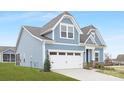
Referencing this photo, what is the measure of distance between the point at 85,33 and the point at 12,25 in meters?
6.98

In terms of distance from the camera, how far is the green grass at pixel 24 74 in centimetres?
1466

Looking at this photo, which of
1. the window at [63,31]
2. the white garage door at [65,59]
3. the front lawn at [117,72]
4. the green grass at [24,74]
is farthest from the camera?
the window at [63,31]

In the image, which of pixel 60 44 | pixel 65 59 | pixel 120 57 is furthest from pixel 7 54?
pixel 120 57

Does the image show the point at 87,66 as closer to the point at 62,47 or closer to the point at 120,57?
the point at 62,47

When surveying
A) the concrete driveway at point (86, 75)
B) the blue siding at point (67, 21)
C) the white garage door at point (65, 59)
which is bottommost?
the concrete driveway at point (86, 75)

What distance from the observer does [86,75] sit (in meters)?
16.6

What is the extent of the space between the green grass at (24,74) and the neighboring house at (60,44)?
2.12 ft

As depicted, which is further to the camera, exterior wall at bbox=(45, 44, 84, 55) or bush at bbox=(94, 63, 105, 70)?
exterior wall at bbox=(45, 44, 84, 55)

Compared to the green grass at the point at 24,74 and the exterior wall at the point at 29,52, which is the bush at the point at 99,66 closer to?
the green grass at the point at 24,74

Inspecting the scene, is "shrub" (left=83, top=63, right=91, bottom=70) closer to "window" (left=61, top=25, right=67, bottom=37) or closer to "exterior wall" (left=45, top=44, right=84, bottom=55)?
"exterior wall" (left=45, top=44, right=84, bottom=55)

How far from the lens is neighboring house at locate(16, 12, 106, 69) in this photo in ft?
54.0

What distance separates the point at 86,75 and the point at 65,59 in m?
2.33

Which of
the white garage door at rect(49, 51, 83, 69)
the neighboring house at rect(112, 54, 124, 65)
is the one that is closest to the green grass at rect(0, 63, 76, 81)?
the white garage door at rect(49, 51, 83, 69)

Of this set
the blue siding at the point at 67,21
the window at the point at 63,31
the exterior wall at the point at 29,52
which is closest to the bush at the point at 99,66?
the window at the point at 63,31
